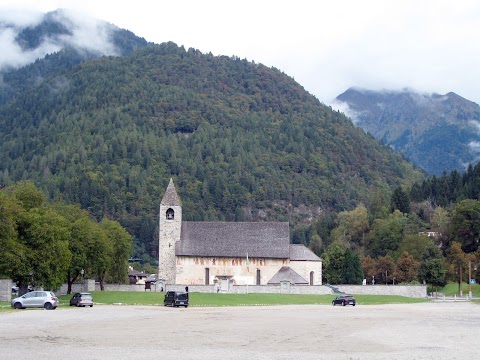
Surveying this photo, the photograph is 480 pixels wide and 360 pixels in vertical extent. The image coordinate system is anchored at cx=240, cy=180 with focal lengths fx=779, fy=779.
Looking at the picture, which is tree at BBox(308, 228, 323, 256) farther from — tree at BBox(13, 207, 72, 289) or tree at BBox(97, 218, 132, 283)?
tree at BBox(13, 207, 72, 289)

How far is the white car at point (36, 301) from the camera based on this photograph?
5428 cm

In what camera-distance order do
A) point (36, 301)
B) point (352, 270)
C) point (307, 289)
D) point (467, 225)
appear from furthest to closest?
1. point (467, 225)
2. point (352, 270)
3. point (307, 289)
4. point (36, 301)

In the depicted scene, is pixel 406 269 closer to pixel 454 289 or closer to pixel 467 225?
pixel 454 289

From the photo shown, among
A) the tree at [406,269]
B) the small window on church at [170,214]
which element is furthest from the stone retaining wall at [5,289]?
the tree at [406,269]

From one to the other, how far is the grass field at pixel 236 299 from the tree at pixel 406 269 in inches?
1061

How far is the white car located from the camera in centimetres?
5428

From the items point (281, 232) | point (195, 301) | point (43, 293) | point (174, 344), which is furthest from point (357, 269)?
point (174, 344)

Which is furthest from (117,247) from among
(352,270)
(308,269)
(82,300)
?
(352,270)

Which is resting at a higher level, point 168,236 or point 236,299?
point 168,236

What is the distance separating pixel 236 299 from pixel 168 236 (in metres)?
29.0

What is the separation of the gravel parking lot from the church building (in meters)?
53.1

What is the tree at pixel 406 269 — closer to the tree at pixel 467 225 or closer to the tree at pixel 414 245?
the tree at pixel 414 245

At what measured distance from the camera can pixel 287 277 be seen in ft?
325

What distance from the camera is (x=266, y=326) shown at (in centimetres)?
4072
